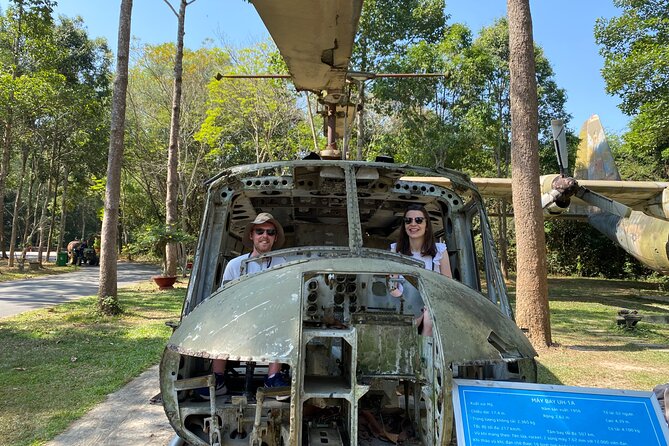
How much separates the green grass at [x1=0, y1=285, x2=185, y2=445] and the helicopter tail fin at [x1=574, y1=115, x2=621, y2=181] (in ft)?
54.2

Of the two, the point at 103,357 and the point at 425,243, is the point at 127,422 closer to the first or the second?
the point at 103,357

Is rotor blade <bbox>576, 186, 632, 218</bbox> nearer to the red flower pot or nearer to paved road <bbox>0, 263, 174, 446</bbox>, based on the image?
paved road <bbox>0, 263, 174, 446</bbox>

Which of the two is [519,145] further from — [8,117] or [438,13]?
[8,117]

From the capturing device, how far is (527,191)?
7746 mm

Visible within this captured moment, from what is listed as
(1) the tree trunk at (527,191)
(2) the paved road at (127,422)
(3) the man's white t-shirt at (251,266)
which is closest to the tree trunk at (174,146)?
(2) the paved road at (127,422)

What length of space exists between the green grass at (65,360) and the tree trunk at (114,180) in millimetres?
523

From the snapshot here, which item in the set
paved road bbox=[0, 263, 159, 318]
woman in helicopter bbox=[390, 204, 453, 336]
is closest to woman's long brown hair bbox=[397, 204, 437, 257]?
woman in helicopter bbox=[390, 204, 453, 336]

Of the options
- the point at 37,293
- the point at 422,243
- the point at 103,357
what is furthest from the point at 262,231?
the point at 37,293

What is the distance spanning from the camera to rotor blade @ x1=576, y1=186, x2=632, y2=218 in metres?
8.73

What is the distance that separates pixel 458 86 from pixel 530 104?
1251 centimetres

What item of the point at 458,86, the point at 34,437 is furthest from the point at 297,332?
the point at 458,86

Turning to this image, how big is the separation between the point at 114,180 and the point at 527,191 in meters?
7.53

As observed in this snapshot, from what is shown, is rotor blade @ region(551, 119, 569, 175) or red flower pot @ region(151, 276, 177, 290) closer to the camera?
rotor blade @ region(551, 119, 569, 175)

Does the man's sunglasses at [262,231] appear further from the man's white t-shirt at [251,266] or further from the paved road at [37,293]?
the paved road at [37,293]
